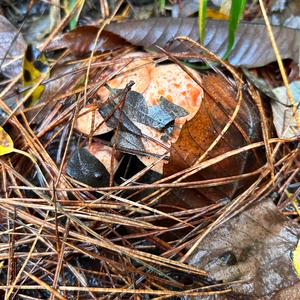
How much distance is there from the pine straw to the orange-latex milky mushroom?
0.11 metres

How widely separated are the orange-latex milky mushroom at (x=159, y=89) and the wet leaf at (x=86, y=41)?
0.21 m

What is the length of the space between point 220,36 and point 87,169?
33.0 inches

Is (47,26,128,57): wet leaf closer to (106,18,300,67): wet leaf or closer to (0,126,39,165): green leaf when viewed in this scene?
(106,18,300,67): wet leaf

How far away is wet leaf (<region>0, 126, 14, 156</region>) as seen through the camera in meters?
1.53

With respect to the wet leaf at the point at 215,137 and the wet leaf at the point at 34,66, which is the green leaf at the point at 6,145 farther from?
the wet leaf at the point at 215,137

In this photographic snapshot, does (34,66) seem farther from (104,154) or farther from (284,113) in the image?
(284,113)

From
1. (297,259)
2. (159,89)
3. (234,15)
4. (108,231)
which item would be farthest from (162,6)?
(297,259)

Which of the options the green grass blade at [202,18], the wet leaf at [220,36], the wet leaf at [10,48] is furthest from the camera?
the wet leaf at [10,48]

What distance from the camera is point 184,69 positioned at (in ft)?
4.89

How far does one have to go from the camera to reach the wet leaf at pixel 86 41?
176 centimetres

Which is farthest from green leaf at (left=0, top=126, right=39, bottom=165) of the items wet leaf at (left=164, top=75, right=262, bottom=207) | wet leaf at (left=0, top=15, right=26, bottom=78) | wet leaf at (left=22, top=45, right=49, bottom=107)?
wet leaf at (left=164, top=75, right=262, bottom=207)

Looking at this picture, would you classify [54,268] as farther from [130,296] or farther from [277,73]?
[277,73]

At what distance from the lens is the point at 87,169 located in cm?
145

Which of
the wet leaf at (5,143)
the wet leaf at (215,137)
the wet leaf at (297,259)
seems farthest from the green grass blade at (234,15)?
the wet leaf at (5,143)
